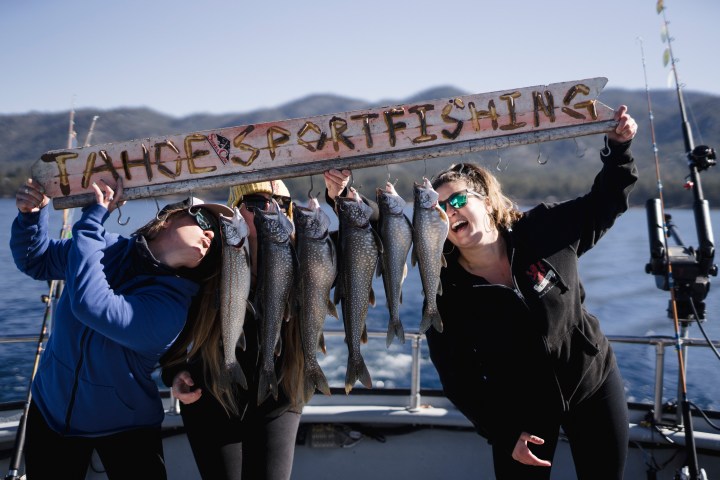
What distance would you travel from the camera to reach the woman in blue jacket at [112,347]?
251 cm

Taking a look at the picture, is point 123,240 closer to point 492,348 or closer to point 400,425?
point 492,348

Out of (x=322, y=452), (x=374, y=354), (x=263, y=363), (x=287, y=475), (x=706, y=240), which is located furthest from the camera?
(x=374, y=354)

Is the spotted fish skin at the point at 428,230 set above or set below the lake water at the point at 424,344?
above

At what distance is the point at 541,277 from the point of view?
2684 millimetres

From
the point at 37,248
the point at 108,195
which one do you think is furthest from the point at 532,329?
the point at 37,248

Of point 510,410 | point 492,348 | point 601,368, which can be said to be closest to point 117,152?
point 492,348

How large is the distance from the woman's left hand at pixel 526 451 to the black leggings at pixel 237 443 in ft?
3.77

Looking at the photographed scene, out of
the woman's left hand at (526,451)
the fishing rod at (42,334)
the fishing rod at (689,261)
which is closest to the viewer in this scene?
the woman's left hand at (526,451)

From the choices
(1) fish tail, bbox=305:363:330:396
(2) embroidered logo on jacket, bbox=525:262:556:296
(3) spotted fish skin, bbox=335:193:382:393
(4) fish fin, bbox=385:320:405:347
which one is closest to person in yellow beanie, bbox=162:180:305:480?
(1) fish tail, bbox=305:363:330:396

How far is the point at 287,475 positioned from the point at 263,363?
649mm

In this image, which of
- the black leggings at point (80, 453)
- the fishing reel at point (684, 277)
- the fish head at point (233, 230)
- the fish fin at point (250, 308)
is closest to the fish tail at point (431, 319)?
the fish fin at point (250, 308)

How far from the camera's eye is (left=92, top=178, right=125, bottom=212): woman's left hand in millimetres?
2500

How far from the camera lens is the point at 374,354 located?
11180 millimetres

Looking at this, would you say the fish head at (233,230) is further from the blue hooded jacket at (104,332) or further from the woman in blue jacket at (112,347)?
the blue hooded jacket at (104,332)
